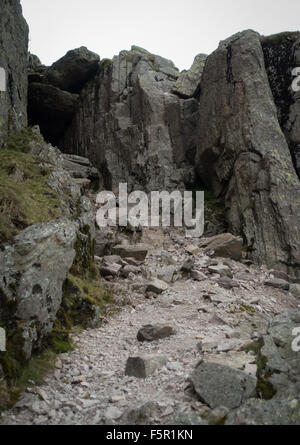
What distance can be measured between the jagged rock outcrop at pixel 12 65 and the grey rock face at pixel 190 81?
12463 millimetres

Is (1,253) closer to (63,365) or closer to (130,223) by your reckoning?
(63,365)

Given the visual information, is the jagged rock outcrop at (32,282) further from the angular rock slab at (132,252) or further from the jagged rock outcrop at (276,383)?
the angular rock slab at (132,252)

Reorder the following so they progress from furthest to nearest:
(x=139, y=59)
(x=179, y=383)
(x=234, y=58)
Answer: (x=139, y=59) < (x=234, y=58) < (x=179, y=383)

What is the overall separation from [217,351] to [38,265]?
456cm

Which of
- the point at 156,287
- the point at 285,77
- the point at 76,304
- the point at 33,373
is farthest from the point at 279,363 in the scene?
the point at 285,77

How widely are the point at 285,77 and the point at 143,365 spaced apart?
22.1 meters

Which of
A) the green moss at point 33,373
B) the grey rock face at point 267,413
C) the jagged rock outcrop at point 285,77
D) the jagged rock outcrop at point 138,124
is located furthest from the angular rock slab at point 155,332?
the jagged rock outcrop at point 285,77

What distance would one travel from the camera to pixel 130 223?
19219 mm

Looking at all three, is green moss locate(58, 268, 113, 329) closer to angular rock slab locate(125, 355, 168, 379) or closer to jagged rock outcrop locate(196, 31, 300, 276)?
angular rock slab locate(125, 355, 168, 379)

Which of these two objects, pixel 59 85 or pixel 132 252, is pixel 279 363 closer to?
pixel 132 252

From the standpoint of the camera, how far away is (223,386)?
5.49 metres

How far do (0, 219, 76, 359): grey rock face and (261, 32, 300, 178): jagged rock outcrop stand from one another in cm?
1815

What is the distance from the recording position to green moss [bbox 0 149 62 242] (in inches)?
337

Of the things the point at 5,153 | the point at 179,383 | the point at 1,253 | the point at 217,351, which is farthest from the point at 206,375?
the point at 5,153
